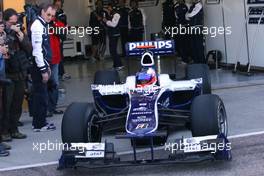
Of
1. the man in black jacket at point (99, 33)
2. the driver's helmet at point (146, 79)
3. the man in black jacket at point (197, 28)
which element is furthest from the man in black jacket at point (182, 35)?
the driver's helmet at point (146, 79)

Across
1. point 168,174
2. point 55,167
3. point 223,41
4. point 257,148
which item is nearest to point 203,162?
point 168,174

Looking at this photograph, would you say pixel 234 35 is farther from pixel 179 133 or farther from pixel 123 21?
pixel 179 133

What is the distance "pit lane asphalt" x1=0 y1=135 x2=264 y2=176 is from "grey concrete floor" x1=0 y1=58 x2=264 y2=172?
1.62ft

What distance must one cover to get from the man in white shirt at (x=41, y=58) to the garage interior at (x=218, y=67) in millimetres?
471

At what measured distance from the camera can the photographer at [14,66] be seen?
8648 millimetres

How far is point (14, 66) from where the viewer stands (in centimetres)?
868

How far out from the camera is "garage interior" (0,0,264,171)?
876cm

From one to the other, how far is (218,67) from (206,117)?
7915mm

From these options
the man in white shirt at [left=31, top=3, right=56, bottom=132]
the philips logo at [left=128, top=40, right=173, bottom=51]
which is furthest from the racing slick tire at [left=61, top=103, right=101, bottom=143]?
the man in white shirt at [left=31, top=3, right=56, bottom=132]

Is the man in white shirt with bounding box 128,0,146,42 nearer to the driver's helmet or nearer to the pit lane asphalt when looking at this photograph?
the driver's helmet

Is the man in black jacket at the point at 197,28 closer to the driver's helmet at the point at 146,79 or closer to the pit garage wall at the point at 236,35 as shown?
the pit garage wall at the point at 236,35

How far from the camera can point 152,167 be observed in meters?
7.16

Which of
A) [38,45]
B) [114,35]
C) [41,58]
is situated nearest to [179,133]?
[41,58]

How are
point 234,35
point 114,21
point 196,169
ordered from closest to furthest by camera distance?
point 196,169, point 234,35, point 114,21
